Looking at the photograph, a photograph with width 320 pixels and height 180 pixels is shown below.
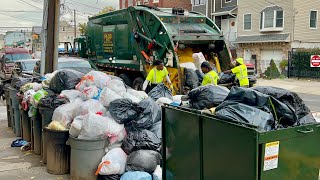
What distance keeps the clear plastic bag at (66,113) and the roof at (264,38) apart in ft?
76.9

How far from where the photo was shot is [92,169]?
502 centimetres

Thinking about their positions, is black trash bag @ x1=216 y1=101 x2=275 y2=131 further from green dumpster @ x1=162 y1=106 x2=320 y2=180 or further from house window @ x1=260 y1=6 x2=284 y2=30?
house window @ x1=260 y1=6 x2=284 y2=30

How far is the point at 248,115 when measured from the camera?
3102 millimetres

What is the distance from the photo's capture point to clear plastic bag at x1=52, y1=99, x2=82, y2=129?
5.64 meters

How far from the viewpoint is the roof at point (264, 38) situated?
2687 centimetres

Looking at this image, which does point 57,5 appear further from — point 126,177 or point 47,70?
point 126,177

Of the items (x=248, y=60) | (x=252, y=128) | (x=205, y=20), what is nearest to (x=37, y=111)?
(x=252, y=128)

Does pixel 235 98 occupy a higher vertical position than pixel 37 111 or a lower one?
higher

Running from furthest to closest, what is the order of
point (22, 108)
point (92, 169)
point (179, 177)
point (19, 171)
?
point (22, 108) → point (19, 171) → point (92, 169) → point (179, 177)

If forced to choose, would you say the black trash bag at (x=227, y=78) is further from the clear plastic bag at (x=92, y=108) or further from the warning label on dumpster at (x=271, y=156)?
the warning label on dumpster at (x=271, y=156)

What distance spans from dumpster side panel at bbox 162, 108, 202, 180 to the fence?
20.0m

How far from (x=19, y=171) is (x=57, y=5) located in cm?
Answer: 552

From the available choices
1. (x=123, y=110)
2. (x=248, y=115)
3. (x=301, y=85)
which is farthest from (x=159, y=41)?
(x=301, y=85)

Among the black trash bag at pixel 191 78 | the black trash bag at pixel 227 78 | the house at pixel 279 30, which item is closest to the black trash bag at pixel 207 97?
the black trash bag at pixel 191 78
